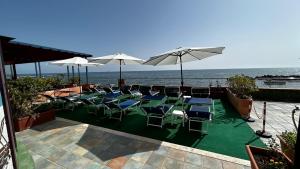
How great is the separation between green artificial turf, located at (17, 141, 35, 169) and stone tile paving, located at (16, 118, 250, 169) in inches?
3.5

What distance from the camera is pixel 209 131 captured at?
4281 millimetres

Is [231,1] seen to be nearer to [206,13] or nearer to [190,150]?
[206,13]

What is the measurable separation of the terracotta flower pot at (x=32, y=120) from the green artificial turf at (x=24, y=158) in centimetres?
135

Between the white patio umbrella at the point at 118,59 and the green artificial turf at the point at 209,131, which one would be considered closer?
the green artificial turf at the point at 209,131

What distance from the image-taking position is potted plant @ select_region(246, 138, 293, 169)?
1.99m

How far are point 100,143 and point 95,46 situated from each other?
2754cm

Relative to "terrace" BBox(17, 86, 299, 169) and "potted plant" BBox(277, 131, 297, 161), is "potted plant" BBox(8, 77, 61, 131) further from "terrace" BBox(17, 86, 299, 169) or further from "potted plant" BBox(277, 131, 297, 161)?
"potted plant" BBox(277, 131, 297, 161)

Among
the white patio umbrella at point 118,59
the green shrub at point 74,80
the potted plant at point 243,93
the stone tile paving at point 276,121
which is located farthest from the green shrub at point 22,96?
the green shrub at point 74,80

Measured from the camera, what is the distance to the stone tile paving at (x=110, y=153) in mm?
2871

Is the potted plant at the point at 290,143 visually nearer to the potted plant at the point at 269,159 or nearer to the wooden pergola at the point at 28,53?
the potted plant at the point at 269,159

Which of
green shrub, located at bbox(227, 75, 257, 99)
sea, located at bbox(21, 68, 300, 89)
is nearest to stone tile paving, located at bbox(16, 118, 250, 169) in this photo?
green shrub, located at bbox(227, 75, 257, 99)

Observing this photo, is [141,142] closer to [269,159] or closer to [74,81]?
[269,159]

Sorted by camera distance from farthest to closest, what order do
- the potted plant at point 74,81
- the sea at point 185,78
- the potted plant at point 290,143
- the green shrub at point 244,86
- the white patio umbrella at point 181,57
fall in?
the potted plant at point 74,81
the sea at point 185,78
the green shrub at point 244,86
the white patio umbrella at point 181,57
the potted plant at point 290,143

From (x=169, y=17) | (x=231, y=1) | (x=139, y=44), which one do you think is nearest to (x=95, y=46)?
(x=139, y=44)
